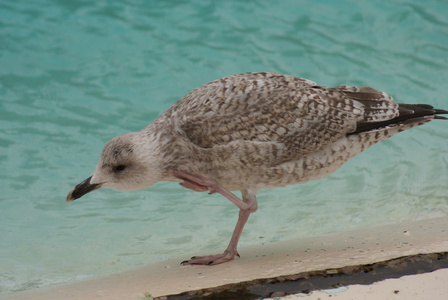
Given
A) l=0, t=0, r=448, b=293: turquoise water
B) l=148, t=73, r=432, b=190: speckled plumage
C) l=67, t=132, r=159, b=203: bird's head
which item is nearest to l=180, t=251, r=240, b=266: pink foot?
l=148, t=73, r=432, b=190: speckled plumage

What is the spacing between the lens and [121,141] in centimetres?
431

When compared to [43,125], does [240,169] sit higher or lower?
higher

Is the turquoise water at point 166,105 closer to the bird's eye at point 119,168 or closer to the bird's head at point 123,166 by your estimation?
the bird's head at point 123,166

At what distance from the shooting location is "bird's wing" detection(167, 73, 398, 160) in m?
4.25

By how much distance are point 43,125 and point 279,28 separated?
15.4 feet

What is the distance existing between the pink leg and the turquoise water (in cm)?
82

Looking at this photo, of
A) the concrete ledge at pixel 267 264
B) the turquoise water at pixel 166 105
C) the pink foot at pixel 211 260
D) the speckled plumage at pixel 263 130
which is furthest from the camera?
the turquoise water at pixel 166 105

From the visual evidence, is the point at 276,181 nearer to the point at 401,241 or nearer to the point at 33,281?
the point at 401,241

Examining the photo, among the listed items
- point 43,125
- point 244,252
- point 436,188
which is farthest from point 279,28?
point 244,252

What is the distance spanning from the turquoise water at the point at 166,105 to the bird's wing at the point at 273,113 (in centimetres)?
149

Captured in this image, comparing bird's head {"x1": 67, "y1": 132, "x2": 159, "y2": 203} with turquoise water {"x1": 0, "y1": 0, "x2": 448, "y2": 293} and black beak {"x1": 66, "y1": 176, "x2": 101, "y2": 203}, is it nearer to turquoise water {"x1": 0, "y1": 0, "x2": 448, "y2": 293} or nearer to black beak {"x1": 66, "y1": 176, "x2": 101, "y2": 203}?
black beak {"x1": 66, "y1": 176, "x2": 101, "y2": 203}

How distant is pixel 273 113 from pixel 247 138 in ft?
0.86

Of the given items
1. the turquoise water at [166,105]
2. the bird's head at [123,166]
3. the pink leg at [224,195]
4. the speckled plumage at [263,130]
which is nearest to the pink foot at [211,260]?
the pink leg at [224,195]

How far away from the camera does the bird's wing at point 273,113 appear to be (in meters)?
4.25
